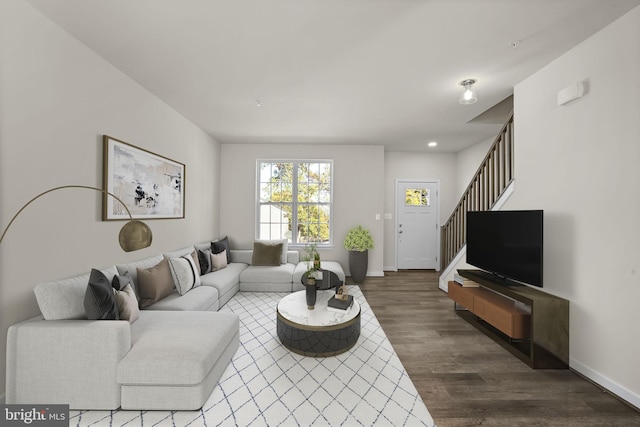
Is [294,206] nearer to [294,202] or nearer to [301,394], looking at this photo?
[294,202]

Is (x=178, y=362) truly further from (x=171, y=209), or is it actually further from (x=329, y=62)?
(x=329, y=62)

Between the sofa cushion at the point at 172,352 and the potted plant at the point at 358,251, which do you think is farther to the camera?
the potted plant at the point at 358,251

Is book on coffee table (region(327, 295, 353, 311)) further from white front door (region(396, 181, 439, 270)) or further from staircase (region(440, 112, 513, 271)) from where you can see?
white front door (region(396, 181, 439, 270))

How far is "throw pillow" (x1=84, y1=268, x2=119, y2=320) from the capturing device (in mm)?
1849

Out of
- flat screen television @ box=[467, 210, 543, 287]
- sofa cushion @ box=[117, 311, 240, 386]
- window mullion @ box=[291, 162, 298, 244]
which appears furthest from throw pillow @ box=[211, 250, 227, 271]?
flat screen television @ box=[467, 210, 543, 287]

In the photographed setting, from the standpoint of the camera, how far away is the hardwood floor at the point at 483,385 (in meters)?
1.78

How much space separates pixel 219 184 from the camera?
5371 mm

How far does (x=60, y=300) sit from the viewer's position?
1.82 metres

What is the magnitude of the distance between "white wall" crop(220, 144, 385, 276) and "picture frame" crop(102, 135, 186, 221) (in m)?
1.54

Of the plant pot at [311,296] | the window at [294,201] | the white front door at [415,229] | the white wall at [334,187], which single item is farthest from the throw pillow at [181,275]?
the white front door at [415,229]

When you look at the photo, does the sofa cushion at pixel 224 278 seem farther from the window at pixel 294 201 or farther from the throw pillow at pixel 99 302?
the throw pillow at pixel 99 302

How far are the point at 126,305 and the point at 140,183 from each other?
57.7 inches

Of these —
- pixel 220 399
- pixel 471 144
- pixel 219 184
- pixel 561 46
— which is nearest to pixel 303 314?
pixel 220 399

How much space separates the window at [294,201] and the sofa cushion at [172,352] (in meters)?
3.36
